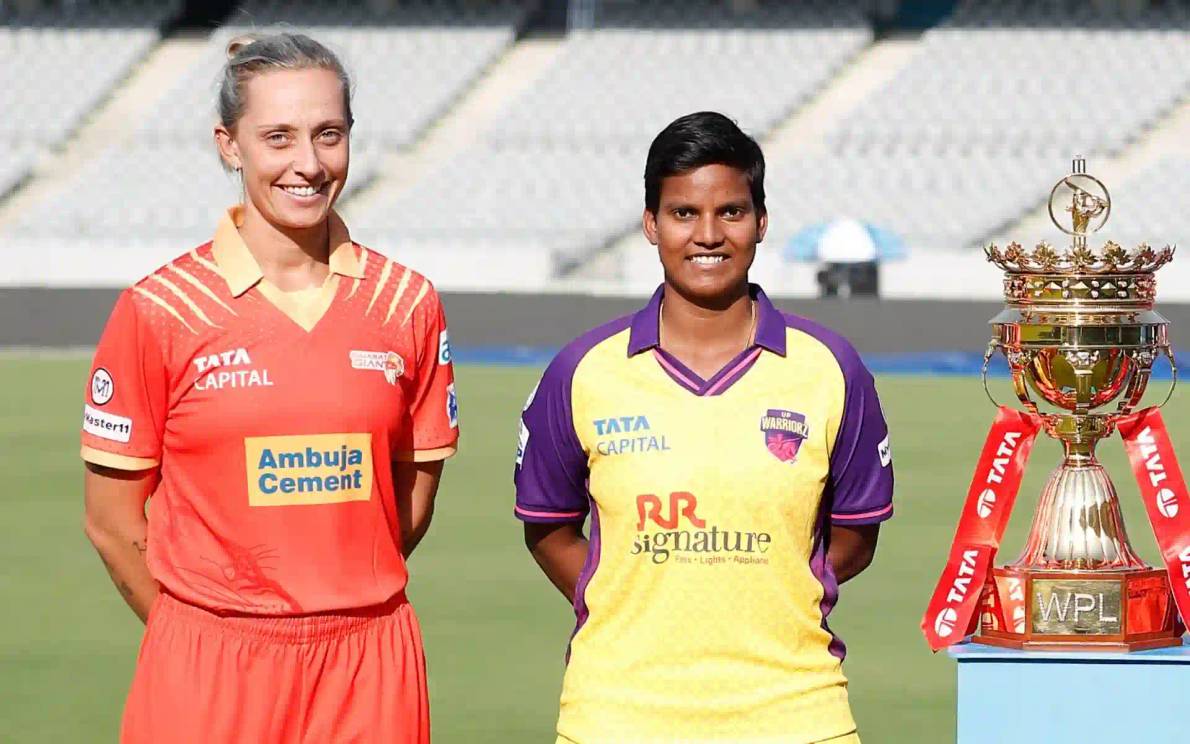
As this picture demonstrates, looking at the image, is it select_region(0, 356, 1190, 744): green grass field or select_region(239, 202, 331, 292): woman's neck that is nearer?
select_region(239, 202, 331, 292): woman's neck

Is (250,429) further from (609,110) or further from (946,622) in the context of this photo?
(609,110)

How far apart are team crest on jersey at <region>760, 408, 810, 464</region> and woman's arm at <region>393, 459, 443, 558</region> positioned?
0.54m

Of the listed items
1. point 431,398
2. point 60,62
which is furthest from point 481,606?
point 60,62

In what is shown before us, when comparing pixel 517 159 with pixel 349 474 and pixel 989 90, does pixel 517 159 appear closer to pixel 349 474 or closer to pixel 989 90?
pixel 989 90

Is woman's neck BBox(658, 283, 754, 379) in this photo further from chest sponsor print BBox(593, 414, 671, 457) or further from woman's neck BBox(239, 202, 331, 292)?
woman's neck BBox(239, 202, 331, 292)

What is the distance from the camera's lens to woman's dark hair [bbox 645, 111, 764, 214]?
3166mm

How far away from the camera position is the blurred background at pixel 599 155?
19.3 m

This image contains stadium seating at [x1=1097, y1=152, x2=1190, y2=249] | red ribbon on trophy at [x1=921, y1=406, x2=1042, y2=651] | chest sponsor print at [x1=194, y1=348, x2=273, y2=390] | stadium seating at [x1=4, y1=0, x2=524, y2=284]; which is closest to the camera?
chest sponsor print at [x1=194, y1=348, x2=273, y2=390]

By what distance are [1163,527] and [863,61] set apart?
25.3 m

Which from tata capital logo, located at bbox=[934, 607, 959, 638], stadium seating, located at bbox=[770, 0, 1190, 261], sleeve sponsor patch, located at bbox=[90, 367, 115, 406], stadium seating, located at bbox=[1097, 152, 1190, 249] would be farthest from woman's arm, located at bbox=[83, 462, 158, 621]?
stadium seating, located at bbox=[770, 0, 1190, 261]

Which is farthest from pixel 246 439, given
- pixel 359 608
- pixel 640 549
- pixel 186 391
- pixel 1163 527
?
pixel 1163 527

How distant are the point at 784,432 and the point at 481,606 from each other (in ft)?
16.8

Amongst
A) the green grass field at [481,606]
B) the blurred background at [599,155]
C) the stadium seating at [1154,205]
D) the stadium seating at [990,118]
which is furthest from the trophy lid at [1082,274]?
the stadium seating at [990,118]

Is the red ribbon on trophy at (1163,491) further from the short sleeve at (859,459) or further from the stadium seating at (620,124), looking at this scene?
the stadium seating at (620,124)
